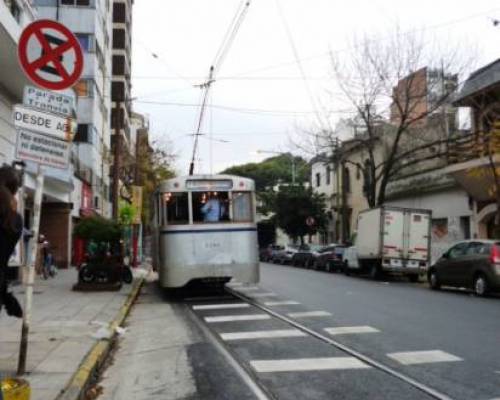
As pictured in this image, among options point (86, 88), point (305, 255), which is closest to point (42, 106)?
point (305, 255)

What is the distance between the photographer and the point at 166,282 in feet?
54.3

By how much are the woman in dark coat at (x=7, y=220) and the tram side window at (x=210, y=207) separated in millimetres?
10574

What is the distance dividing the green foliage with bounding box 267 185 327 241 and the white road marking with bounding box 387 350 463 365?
138 ft

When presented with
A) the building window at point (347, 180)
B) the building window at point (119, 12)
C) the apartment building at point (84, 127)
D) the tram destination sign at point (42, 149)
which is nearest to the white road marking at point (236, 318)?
the tram destination sign at point (42, 149)

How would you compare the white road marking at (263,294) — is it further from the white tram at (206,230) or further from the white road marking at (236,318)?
the white road marking at (236,318)

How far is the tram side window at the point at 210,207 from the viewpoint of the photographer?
1680cm

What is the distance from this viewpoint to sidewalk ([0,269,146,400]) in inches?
285

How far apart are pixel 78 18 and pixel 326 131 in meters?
16.4

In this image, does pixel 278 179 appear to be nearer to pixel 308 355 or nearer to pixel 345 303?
pixel 345 303

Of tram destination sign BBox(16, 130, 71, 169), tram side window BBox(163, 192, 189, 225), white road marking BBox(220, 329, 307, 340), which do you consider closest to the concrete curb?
white road marking BBox(220, 329, 307, 340)

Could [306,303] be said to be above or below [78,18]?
below

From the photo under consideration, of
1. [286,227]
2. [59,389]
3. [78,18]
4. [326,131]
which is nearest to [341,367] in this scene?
[59,389]

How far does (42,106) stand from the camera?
713cm

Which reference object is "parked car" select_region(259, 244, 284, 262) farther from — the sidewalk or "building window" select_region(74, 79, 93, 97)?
the sidewalk
